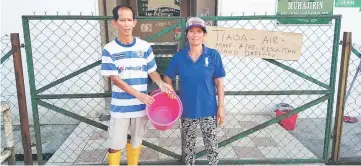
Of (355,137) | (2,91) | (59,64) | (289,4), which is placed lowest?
(355,137)

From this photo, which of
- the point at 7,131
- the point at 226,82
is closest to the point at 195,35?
the point at 7,131

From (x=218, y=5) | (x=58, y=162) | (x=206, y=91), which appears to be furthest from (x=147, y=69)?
(x=218, y=5)

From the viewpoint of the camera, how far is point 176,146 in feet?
12.8

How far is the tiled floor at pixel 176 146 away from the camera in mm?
3600

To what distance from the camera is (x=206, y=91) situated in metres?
2.61

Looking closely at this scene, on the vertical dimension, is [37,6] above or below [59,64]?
above

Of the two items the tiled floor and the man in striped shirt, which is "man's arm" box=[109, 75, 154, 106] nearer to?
the man in striped shirt

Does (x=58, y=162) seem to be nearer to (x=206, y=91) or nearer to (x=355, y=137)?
(x=206, y=91)

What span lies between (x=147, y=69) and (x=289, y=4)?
10.2ft

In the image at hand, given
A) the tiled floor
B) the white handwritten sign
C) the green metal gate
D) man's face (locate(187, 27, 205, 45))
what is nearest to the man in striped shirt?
man's face (locate(187, 27, 205, 45))

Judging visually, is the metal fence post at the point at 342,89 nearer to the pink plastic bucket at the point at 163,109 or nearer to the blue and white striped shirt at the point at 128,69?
the pink plastic bucket at the point at 163,109

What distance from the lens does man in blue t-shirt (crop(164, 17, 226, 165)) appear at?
2555mm

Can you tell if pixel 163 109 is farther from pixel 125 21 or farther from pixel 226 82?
pixel 226 82

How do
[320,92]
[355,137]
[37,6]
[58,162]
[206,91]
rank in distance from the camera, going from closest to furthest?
[206,91] < [320,92] < [58,162] < [355,137] < [37,6]
